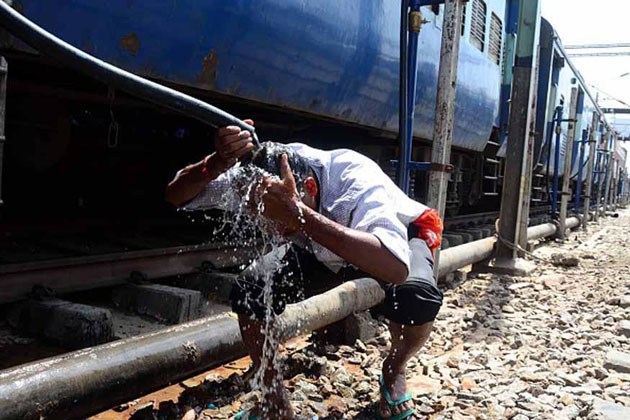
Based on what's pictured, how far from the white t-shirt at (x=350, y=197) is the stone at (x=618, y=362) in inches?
68.9

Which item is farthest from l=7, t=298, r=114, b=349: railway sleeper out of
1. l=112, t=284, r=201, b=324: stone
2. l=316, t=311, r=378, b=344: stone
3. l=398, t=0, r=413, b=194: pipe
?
l=398, t=0, r=413, b=194: pipe

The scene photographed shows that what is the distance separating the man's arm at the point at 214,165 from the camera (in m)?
1.80

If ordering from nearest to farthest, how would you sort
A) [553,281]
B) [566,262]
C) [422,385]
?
1. [422,385]
2. [553,281]
3. [566,262]

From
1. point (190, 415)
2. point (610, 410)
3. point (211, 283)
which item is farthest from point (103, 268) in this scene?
point (610, 410)

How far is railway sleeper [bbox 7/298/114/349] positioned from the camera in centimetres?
266

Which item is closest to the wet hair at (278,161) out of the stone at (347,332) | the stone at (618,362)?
the stone at (347,332)

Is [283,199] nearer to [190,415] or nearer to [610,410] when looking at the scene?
[190,415]

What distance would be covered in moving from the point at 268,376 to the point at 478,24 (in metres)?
5.45

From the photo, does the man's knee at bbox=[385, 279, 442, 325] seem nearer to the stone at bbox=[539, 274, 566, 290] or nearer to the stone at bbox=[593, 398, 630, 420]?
the stone at bbox=[593, 398, 630, 420]

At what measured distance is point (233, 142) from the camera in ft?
5.92

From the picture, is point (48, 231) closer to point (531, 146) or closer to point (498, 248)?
point (498, 248)

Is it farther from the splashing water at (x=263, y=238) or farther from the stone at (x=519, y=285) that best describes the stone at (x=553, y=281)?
the splashing water at (x=263, y=238)

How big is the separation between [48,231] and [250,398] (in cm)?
202

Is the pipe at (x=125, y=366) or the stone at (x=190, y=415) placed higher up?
the pipe at (x=125, y=366)
